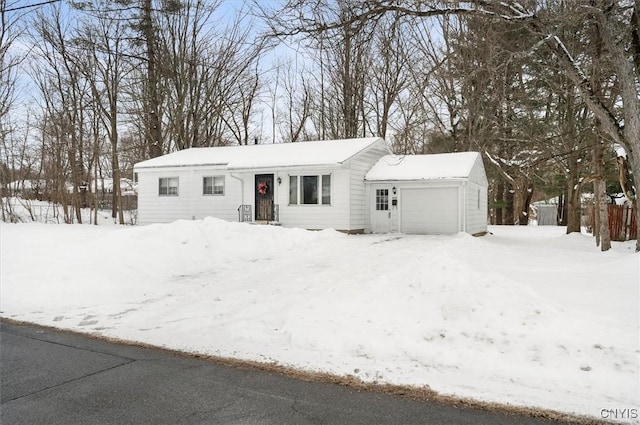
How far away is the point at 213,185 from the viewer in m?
20.2

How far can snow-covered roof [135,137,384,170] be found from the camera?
18.0m

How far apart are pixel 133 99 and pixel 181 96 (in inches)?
118

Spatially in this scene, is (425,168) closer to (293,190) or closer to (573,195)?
(293,190)

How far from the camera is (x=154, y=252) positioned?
1102 cm

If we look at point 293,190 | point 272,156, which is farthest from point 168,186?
point 293,190

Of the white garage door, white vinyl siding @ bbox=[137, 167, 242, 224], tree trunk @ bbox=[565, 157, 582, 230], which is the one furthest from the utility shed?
white vinyl siding @ bbox=[137, 167, 242, 224]

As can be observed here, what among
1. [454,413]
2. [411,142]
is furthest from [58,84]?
[454,413]

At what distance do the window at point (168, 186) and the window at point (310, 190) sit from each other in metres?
6.19

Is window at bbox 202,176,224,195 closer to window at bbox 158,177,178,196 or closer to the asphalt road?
window at bbox 158,177,178,196

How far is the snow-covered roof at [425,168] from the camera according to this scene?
1747 cm

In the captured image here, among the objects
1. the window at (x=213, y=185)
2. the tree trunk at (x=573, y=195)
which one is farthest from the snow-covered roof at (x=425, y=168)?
the window at (x=213, y=185)

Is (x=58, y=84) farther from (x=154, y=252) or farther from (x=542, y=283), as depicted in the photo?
(x=542, y=283)

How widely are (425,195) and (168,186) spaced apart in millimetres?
11948

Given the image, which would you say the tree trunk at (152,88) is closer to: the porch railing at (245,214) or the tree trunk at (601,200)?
the porch railing at (245,214)
